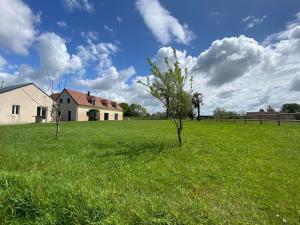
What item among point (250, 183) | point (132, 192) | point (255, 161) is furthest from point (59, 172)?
point (255, 161)

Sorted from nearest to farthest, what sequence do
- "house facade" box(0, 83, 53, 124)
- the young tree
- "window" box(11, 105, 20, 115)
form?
the young tree, "house facade" box(0, 83, 53, 124), "window" box(11, 105, 20, 115)

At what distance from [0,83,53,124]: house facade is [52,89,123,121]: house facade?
5.16 m

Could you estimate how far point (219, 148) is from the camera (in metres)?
8.98

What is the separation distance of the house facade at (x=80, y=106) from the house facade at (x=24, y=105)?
5159mm

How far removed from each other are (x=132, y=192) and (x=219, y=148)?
5.43 meters

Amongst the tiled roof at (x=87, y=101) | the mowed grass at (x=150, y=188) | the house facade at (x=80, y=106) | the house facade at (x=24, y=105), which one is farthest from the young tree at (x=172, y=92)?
the tiled roof at (x=87, y=101)

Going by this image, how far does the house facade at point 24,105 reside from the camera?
29.4m

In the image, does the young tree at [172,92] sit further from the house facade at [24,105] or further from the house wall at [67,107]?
the house wall at [67,107]

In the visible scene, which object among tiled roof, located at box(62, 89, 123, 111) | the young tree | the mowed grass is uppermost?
tiled roof, located at box(62, 89, 123, 111)

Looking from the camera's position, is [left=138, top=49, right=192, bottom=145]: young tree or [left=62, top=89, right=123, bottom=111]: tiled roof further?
[left=62, top=89, right=123, bottom=111]: tiled roof

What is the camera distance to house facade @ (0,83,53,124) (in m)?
29.4

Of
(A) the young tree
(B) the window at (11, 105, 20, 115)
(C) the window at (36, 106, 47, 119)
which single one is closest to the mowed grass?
(A) the young tree

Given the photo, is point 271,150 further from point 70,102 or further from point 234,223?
point 70,102

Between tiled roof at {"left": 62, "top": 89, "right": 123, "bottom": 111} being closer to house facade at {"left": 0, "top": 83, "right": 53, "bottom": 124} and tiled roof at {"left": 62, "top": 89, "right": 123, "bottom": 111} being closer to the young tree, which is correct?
house facade at {"left": 0, "top": 83, "right": 53, "bottom": 124}
